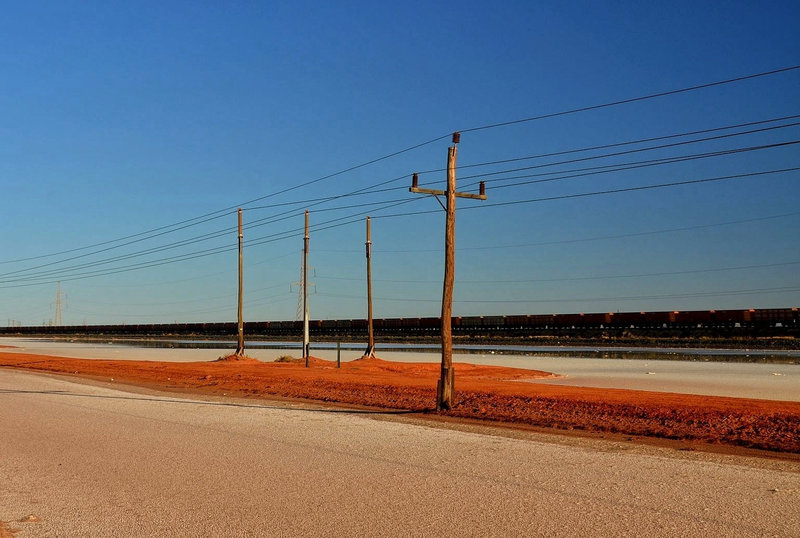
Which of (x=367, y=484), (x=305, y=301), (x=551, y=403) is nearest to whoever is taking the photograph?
(x=367, y=484)

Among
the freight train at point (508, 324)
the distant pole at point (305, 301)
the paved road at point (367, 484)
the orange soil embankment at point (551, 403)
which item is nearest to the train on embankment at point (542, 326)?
the freight train at point (508, 324)

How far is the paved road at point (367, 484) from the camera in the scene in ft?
22.9

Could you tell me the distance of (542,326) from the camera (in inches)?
3398

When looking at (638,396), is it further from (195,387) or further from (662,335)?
(662,335)

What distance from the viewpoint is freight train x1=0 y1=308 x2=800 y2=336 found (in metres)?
69.1

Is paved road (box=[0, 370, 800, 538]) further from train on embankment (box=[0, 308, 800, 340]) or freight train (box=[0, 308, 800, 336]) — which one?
freight train (box=[0, 308, 800, 336])

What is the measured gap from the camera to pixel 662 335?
240 ft

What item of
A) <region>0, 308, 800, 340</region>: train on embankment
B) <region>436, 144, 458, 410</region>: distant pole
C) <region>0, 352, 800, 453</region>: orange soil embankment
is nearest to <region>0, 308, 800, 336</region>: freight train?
<region>0, 308, 800, 340</region>: train on embankment

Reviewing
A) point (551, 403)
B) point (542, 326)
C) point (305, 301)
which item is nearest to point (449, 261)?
point (551, 403)

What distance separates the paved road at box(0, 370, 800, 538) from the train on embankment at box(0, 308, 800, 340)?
154ft

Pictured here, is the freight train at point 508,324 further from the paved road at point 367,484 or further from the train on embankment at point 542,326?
the paved road at point 367,484

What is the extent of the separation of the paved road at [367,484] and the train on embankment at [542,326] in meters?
46.9

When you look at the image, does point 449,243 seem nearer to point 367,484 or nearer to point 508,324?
point 367,484

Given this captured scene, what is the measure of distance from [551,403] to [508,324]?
7395 centimetres
